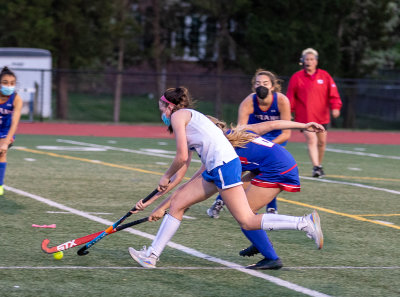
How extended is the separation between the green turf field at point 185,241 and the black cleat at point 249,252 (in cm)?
8

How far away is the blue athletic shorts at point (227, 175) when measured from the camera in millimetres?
6281

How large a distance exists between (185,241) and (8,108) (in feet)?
12.0

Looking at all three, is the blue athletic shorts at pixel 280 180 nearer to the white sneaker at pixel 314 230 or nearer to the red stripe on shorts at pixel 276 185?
the red stripe on shorts at pixel 276 185

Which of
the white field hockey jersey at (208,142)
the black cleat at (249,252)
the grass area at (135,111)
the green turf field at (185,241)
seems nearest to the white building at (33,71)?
the grass area at (135,111)

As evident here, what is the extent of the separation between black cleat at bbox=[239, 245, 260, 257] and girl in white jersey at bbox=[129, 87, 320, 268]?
610 millimetres

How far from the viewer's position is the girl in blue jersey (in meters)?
9.97

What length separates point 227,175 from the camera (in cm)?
628

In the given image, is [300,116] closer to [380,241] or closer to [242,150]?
[380,241]

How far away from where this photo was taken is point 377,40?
2855 centimetres

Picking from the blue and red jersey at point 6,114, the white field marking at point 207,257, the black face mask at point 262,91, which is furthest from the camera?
the blue and red jersey at point 6,114

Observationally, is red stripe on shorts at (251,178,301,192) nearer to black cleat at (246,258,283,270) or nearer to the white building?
black cleat at (246,258,283,270)

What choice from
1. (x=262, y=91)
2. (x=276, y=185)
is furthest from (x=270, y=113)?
(x=276, y=185)

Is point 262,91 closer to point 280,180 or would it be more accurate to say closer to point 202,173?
point 280,180

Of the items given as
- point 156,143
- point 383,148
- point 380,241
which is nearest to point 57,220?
point 380,241
